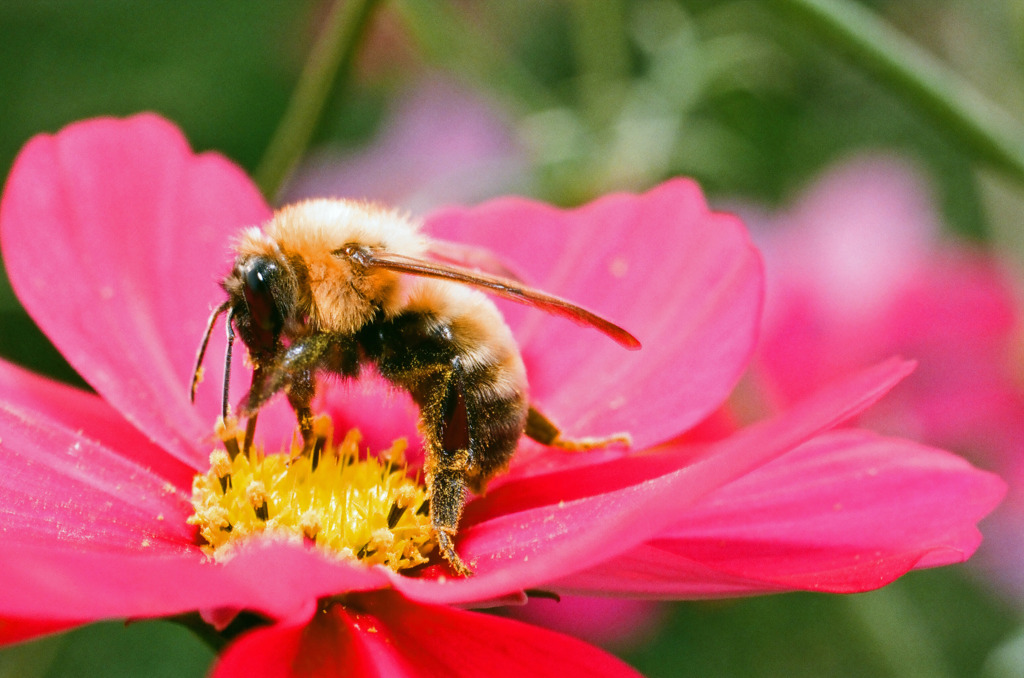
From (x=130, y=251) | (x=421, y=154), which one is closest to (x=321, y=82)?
(x=130, y=251)

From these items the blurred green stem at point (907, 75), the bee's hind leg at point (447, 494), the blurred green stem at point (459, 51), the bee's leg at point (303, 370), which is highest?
the blurred green stem at point (907, 75)

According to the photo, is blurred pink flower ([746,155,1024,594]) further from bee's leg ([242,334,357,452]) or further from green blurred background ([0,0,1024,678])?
bee's leg ([242,334,357,452])

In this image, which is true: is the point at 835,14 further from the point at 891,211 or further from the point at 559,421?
the point at 891,211

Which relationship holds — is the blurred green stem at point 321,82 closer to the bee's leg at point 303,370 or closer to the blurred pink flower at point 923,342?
the bee's leg at point 303,370

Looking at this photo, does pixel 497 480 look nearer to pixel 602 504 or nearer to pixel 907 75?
pixel 602 504

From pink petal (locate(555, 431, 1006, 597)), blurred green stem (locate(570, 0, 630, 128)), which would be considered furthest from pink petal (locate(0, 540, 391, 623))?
blurred green stem (locate(570, 0, 630, 128))

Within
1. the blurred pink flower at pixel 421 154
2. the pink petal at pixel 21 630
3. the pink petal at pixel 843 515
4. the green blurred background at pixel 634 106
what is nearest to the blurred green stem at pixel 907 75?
the green blurred background at pixel 634 106
